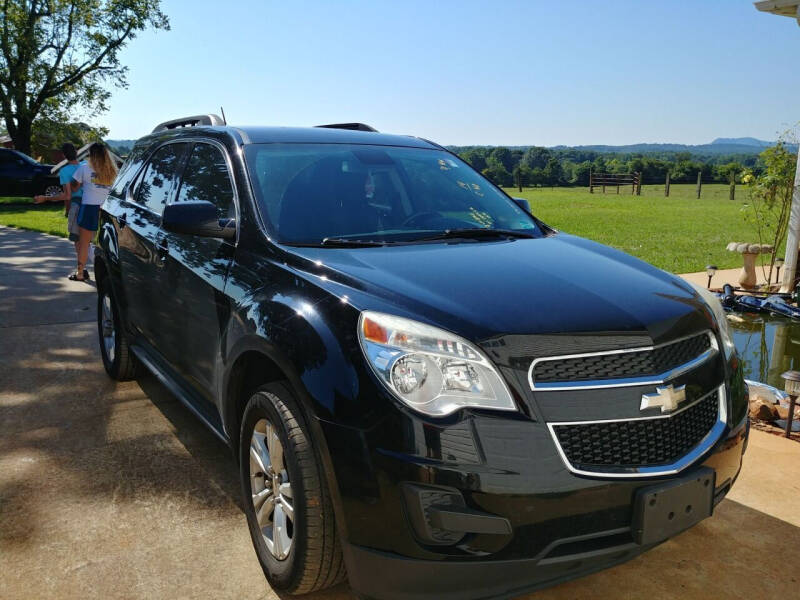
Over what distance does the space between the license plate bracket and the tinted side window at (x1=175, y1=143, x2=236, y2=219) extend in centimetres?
207

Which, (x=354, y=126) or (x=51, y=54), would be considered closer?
(x=354, y=126)

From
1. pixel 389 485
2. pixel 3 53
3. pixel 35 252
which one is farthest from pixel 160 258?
pixel 3 53

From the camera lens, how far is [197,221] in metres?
3.08

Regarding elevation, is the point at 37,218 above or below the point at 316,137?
below

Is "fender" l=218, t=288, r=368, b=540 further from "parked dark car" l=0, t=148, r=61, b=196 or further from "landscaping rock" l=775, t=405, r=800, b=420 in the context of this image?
"parked dark car" l=0, t=148, r=61, b=196

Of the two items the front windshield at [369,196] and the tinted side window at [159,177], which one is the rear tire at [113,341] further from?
the front windshield at [369,196]

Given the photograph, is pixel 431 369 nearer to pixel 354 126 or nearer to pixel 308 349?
pixel 308 349

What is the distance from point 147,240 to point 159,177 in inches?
18.1

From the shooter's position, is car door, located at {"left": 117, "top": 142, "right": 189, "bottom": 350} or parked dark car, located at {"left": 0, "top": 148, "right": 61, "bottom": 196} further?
parked dark car, located at {"left": 0, "top": 148, "right": 61, "bottom": 196}

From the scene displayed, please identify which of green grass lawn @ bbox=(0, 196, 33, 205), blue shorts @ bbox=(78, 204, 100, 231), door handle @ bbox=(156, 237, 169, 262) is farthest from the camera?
green grass lawn @ bbox=(0, 196, 33, 205)

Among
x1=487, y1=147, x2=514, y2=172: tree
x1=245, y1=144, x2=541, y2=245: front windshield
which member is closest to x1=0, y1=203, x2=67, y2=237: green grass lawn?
x1=245, y1=144, x2=541, y2=245: front windshield

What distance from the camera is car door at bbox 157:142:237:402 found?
123 inches

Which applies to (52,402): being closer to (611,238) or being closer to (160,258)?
(160,258)

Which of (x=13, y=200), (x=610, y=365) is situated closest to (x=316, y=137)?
(x=610, y=365)
